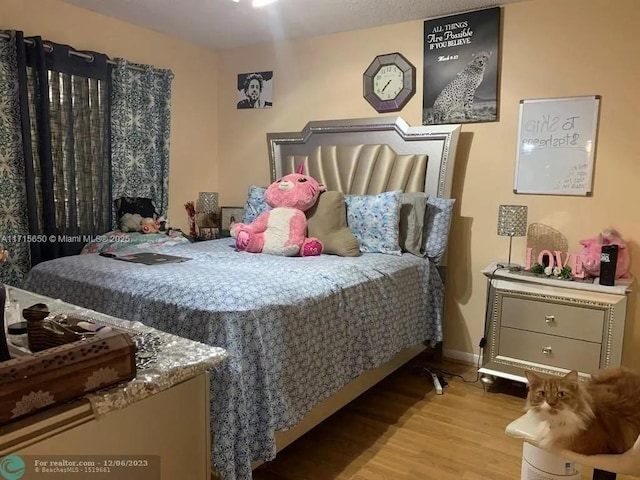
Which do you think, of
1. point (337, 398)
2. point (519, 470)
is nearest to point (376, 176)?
point (337, 398)

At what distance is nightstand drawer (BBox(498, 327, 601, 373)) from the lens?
258cm

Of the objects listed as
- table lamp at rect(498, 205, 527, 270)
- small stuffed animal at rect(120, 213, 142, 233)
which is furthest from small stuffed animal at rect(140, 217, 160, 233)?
table lamp at rect(498, 205, 527, 270)

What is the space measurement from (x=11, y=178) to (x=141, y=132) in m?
1.03

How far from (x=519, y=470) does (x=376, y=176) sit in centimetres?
201

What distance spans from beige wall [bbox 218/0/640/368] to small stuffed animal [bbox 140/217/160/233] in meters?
1.09

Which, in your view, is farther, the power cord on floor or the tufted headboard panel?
the tufted headboard panel

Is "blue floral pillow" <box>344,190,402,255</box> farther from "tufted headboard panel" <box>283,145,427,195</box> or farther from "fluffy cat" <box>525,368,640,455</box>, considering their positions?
"fluffy cat" <box>525,368,640,455</box>

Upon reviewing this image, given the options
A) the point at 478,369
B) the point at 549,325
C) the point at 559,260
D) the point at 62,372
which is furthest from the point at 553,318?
the point at 62,372

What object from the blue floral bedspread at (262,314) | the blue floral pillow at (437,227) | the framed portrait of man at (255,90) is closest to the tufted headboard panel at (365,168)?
the blue floral pillow at (437,227)

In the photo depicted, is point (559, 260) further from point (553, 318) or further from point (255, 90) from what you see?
point (255, 90)

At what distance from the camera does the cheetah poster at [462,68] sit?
122 inches

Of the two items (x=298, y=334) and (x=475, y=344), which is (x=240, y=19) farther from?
(x=475, y=344)

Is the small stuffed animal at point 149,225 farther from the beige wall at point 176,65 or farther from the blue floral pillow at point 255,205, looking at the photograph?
the blue floral pillow at point 255,205

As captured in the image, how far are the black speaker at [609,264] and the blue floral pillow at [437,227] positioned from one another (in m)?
0.89
